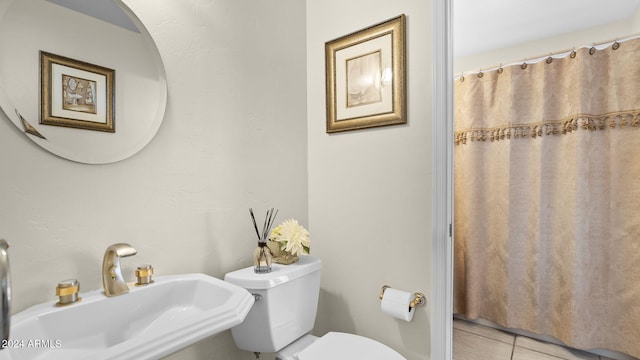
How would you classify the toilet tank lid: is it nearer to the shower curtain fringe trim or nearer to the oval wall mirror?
the oval wall mirror

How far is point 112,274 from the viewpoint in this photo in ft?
3.03

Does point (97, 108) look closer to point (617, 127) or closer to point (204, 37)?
point (204, 37)

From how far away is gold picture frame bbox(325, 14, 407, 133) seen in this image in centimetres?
138

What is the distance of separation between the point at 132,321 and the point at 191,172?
1.80ft

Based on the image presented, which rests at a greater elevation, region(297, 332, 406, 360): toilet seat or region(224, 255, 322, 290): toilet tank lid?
region(224, 255, 322, 290): toilet tank lid

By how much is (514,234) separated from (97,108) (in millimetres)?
2543

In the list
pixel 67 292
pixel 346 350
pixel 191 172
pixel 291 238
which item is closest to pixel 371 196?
pixel 291 238

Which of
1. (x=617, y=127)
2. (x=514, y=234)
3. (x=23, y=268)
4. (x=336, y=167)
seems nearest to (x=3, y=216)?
(x=23, y=268)

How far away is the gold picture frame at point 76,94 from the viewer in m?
0.91

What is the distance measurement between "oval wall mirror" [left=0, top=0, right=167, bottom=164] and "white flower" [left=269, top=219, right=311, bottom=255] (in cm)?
63

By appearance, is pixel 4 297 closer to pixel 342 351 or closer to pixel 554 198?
pixel 342 351

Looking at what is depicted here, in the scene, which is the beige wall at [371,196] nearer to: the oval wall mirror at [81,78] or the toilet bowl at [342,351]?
the toilet bowl at [342,351]

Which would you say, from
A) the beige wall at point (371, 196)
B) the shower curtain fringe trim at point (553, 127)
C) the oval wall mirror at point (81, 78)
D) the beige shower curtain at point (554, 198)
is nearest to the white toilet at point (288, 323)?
the beige wall at point (371, 196)

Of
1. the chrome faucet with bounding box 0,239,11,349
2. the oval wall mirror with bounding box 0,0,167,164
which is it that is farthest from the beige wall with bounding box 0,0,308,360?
the chrome faucet with bounding box 0,239,11,349
